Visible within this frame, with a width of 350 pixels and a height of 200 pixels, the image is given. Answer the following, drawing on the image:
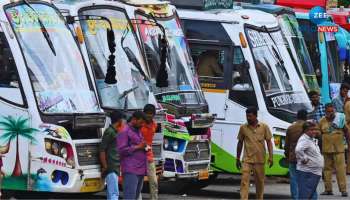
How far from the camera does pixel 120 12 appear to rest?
56.1 ft

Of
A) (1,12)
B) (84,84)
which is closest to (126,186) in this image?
(84,84)

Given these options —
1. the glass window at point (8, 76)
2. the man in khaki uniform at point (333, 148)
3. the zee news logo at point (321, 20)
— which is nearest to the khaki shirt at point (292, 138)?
the man in khaki uniform at point (333, 148)

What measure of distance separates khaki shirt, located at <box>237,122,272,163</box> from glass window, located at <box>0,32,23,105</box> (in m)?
3.84

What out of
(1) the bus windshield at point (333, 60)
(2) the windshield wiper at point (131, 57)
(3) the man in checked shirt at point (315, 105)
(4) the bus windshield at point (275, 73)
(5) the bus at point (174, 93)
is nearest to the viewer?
(2) the windshield wiper at point (131, 57)

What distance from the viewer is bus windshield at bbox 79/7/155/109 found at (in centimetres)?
1630

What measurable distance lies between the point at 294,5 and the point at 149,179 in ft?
35.7

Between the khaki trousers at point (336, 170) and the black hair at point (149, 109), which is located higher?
the black hair at point (149, 109)

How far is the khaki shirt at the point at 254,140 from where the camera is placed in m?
16.7

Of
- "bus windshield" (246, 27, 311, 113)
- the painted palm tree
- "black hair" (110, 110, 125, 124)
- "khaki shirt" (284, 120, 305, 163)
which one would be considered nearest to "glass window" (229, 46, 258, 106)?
"bus windshield" (246, 27, 311, 113)

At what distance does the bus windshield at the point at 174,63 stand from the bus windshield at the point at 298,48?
116 inches

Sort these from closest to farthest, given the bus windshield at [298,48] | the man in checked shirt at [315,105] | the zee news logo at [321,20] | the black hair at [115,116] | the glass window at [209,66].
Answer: the black hair at [115,116], the glass window at [209,66], the man in checked shirt at [315,105], the bus windshield at [298,48], the zee news logo at [321,20]

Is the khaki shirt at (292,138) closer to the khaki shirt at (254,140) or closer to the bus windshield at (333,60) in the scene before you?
the khaki shirt at (254,140)

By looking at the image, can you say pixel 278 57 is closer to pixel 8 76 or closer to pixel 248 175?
pixel 248 175

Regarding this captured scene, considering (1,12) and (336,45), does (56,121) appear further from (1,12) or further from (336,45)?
(336,45)
